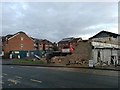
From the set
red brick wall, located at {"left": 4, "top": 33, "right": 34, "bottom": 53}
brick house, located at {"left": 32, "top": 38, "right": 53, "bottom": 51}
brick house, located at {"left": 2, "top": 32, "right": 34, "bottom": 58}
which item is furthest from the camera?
brick house, located at {"left": 32, "top": 38, "right": 53, "bottom": 51}

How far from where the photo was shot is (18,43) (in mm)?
88375

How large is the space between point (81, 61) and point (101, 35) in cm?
2733

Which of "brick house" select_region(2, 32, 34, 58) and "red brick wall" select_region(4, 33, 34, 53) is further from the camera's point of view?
"red brick wall" select_region(4, 33, 34, 53)

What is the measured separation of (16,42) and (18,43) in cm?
90

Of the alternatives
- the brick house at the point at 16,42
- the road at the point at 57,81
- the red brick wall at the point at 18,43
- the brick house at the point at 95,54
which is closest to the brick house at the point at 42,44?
the red brick wall at the point at 18,43

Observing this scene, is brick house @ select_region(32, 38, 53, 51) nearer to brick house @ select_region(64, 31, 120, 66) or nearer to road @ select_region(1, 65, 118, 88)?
brick house @ select_region(64, 31, 120, 66)

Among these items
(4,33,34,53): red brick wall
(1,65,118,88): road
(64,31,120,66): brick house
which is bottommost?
(1,65,118,88): road

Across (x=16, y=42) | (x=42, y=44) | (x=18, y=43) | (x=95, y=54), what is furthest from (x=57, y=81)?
(x=42, y=44)

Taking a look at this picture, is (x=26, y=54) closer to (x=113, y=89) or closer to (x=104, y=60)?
(x=104, y=60)

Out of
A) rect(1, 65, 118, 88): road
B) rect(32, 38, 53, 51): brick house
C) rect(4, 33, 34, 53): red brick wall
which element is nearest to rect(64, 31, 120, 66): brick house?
rect(1, 65, 118, 88): road

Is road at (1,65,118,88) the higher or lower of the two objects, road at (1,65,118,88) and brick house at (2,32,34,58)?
the lower

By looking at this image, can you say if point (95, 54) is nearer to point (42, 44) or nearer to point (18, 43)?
point (18, 43)

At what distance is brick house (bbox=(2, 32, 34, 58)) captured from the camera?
280ft

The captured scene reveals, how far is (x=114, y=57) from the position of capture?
36.8m
